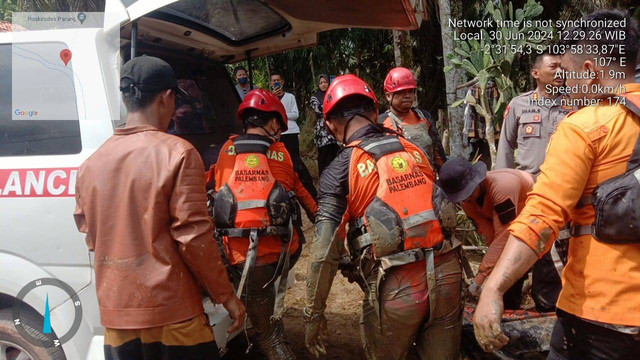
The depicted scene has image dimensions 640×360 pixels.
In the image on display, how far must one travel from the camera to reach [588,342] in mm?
1734

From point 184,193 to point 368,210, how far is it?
849 millimetres

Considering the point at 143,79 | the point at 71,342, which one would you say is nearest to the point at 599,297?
the point at 143,79

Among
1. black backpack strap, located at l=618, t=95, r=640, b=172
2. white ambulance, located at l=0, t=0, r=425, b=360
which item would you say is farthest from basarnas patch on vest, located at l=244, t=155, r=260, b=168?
black backpack strap, located at l=618, t=95, r=640, b=172

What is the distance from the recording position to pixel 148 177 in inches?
76.7

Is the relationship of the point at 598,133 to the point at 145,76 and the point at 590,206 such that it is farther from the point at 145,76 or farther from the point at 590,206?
the point at 145,76

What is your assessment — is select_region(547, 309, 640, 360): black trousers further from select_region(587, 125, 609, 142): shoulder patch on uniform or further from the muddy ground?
the muddy ground

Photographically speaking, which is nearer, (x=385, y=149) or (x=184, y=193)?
(x=184, y=193)

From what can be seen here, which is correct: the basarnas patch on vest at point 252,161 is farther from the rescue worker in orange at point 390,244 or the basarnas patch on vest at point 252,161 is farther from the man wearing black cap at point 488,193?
the man wearing black cap at point 488,193

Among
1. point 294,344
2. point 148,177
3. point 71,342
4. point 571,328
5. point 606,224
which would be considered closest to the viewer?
point 606,224

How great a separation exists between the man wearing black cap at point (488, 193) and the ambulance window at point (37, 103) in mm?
2050

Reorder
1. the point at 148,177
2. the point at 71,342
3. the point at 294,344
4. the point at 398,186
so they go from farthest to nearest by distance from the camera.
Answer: the point at 294,344 < the point at 71,342 < the point at 398,186 < the point at 148,177

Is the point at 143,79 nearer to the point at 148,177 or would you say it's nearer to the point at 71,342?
the point at 148,177

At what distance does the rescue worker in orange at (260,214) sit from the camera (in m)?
2.90
